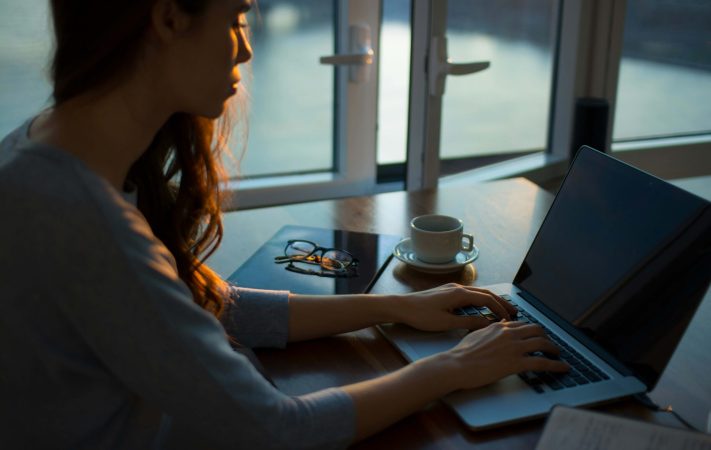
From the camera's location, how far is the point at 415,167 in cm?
231

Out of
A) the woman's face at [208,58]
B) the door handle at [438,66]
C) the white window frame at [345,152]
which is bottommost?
the white window frame at [345,152]

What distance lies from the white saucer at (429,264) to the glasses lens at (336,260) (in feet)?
0.26

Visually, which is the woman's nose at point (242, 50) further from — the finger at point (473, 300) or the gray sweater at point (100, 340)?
the finger at point (473, 300)

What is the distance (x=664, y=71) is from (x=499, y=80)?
0.77 m

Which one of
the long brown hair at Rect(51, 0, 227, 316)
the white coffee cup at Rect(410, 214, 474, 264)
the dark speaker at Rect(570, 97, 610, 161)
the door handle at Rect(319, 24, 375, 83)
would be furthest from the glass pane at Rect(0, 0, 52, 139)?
the dark speaker at Rect(570, 97, 610, 161)

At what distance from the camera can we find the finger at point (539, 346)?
0.96 m

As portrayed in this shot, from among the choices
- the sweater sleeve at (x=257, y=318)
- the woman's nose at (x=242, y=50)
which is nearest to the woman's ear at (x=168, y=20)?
the woman's nose at (x=242, y=50)

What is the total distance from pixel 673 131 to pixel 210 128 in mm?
2627

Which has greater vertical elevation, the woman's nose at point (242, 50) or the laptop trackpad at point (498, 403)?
the woman's nose at point (242, 50)

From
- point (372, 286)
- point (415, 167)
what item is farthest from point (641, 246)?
point (415, 167)

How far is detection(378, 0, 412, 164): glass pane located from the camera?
8.18 ft

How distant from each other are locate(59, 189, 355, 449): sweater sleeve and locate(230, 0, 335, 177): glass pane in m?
1.64

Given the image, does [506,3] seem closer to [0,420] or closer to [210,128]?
[210,128]

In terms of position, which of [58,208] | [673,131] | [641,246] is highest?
[58,208]
